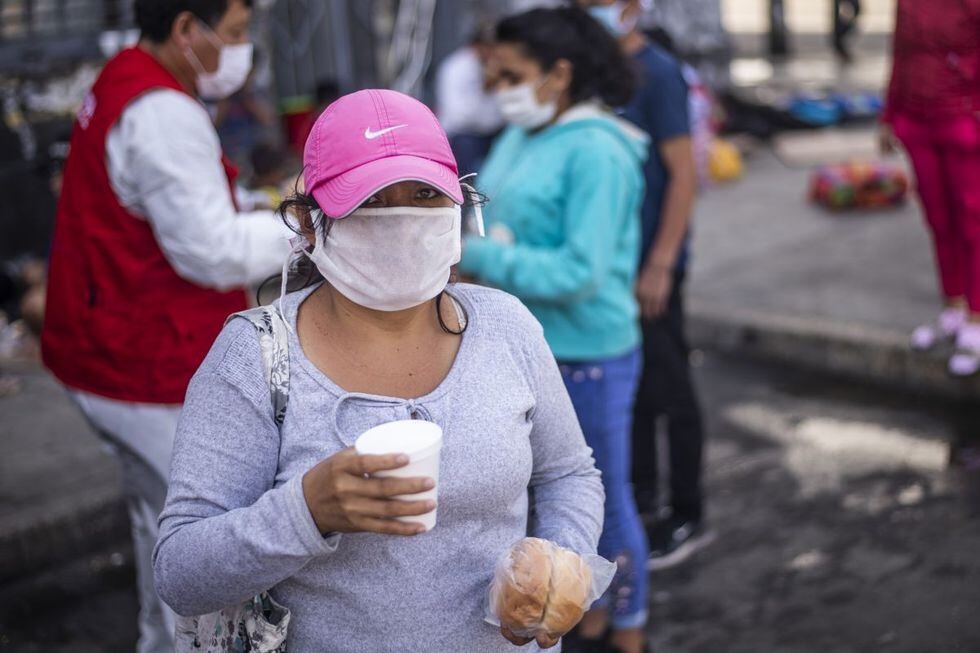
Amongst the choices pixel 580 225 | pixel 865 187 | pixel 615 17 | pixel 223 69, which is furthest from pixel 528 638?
pixel 865 187

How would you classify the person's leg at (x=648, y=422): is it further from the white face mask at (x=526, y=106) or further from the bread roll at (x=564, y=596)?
the bread roll at (x=564, y=596)

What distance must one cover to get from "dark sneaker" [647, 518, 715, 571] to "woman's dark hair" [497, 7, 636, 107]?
1846mm

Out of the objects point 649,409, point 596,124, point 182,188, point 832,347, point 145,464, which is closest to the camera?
point 182,188

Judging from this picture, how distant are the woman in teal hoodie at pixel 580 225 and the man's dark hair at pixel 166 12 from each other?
0.87 metres

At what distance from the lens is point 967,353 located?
19.2 ft

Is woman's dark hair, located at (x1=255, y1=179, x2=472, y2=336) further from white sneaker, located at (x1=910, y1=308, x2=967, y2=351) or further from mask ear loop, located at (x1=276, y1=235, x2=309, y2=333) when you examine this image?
white sneaker, located at (x1=910, y1=308, x2=967, y2=351)

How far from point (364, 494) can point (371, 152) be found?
0.58 meters

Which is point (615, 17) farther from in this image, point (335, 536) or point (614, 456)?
point (335, 536)

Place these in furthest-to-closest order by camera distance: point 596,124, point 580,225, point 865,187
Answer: point 865,187 < point 596,124 < point 580,225

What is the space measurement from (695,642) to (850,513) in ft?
3.77

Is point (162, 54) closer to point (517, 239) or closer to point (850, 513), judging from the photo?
point (517, 239)

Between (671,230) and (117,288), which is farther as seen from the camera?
(671,230)

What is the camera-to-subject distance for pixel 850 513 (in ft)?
16.0

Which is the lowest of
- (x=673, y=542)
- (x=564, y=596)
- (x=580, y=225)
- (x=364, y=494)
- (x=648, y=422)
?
(x=673, y=542)
